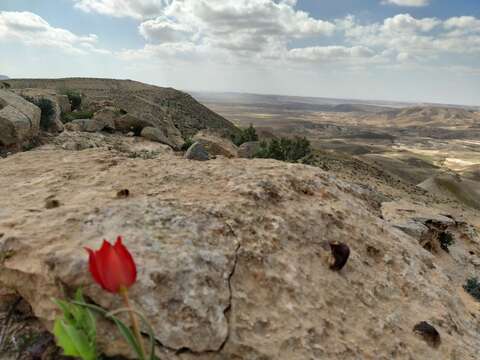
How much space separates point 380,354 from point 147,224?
2.62m

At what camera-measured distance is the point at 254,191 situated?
198 inches

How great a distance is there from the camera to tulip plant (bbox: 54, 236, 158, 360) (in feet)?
6.77

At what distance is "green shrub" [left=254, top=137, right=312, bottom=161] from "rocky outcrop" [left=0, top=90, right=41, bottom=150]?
11.4m

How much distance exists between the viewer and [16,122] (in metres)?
11.2

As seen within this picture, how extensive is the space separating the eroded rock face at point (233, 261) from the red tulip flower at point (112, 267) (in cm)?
97

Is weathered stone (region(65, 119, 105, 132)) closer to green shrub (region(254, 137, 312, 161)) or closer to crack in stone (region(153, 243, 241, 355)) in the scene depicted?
green shrub (region(254, 137, 312, 161))

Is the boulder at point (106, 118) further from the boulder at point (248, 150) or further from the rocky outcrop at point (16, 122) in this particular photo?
the boulder at point (248, 150)

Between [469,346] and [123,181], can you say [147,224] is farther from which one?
[469,346]

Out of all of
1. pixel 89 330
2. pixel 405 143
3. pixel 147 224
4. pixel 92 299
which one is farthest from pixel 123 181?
pixel 405 143

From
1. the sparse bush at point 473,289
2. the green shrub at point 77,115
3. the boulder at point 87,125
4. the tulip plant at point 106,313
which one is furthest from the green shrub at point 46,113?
the sparse bush at point 473,289

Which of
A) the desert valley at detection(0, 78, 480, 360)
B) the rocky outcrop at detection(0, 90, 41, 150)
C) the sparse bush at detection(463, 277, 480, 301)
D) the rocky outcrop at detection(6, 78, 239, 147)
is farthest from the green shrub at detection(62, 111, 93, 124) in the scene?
the rocky outcrop at detection(6, 78, 239, 147)

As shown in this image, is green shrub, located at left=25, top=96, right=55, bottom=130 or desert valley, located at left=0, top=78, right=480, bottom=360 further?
green shrub, located at left=25, top=96, right=55, bottom=130

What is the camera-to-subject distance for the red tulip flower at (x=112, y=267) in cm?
205

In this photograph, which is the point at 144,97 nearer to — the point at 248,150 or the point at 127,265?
the point at 248,150
